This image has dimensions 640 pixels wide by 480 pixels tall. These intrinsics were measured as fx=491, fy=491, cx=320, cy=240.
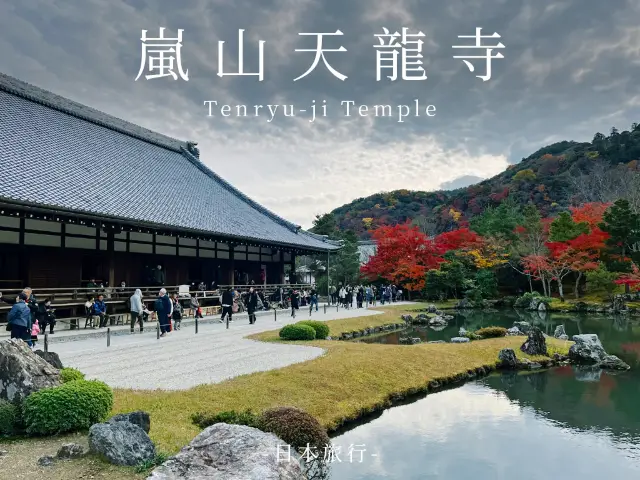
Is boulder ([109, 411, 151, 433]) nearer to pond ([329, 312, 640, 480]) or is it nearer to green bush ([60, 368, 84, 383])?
green bush ([60, 368, 84, 383])

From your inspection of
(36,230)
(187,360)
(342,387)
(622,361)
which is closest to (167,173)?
(36,230)

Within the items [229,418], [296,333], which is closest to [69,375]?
[229,418]

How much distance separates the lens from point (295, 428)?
23.3 feet

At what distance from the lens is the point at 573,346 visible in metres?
17.5

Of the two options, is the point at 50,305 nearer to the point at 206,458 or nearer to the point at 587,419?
the point at 206,458

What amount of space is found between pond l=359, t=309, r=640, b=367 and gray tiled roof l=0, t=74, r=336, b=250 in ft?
30.3

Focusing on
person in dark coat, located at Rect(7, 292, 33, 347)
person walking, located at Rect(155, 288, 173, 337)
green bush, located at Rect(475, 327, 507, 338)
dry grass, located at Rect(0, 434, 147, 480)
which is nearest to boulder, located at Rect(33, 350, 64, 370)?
dry grass, located at Rect(0, 434, 147, 480)

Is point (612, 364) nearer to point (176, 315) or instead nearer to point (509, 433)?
point (509, 433)

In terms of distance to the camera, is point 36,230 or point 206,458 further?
point 36,230

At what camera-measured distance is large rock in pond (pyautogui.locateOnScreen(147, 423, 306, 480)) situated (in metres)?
5.31

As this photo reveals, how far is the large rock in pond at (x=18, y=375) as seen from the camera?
294 inches

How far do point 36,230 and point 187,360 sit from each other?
9257 mm

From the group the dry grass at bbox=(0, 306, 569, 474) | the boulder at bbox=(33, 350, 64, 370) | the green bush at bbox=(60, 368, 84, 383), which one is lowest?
the dry grass at bbox=(0, 306, 569, 474)

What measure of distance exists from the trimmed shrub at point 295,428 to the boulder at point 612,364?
44.1 feet
